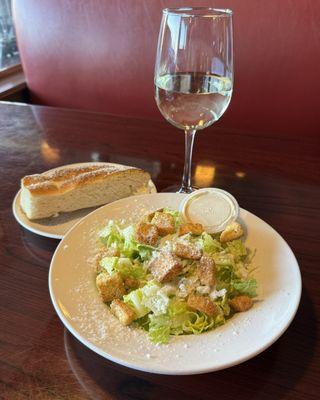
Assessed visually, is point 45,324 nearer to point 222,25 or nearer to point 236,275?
point 236,275

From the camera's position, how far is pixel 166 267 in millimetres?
630

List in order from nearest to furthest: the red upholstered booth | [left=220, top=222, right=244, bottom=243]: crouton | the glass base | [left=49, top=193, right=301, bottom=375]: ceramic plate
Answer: [left=49, top=193, right=301, bottom=375]: ceramic plate, [left=220, top=222, right=244, bottom=243]: crouton, the glass base, the red upholstered booth

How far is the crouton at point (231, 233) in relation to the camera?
0.72 meters

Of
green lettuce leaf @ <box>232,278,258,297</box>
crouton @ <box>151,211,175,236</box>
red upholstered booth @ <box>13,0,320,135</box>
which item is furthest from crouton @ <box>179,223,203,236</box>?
red upholstered booth @ <box>13,0,320,135</box>

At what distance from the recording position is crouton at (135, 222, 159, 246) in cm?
71

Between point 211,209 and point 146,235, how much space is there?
162 mm

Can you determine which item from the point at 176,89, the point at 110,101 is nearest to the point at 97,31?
the point at 110,101

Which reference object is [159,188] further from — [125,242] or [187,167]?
[125,242]

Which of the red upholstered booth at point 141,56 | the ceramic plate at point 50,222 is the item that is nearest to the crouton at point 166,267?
the ceramic plate at point 50,222

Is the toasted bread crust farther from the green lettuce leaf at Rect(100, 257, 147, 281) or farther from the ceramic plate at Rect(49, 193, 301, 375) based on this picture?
the green lettuce leaf at Rect(100, 257, 147, 281)

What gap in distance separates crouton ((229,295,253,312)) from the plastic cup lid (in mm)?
179

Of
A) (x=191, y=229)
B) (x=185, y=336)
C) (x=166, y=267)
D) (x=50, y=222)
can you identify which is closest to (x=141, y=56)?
(x=50, y=222)

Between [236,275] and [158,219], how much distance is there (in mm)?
192

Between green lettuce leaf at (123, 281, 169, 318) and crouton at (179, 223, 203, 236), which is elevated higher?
crouton at (179, 223, 203, 236)
